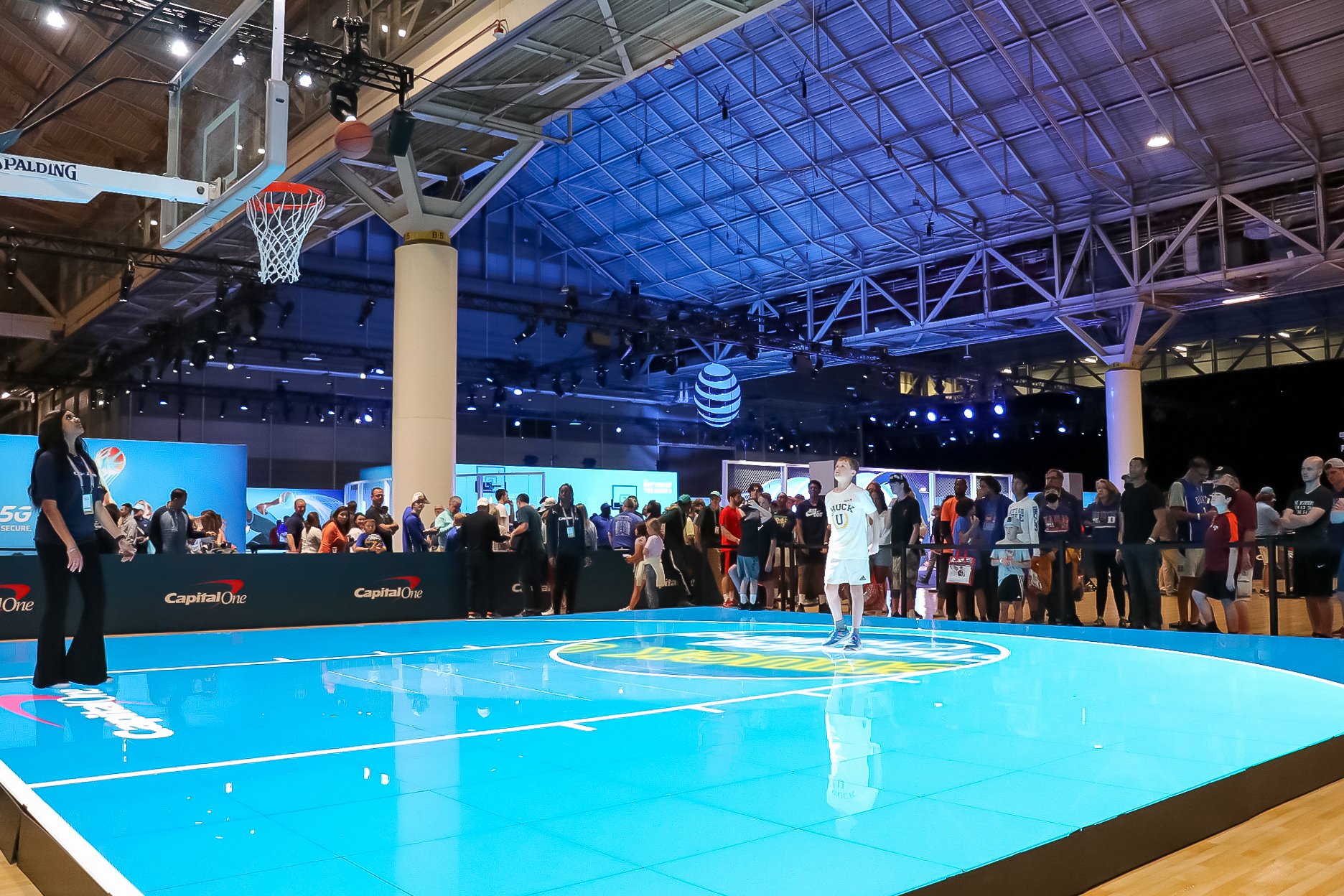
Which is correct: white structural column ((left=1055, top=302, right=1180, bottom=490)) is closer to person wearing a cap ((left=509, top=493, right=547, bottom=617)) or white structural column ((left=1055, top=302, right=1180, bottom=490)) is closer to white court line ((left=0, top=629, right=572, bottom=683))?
person wearing a cap ((left=509, top=493, right=547, bottom=617))

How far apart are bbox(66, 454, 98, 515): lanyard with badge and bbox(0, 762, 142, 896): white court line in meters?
2.64

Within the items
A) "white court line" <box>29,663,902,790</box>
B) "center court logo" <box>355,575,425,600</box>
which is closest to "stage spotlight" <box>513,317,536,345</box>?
"center court logo" <box>355,575,425,600</box>

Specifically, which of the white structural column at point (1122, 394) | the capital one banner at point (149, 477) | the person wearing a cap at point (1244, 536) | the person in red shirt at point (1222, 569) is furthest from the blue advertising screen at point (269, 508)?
the person wearing a cap at point (1244, 536)

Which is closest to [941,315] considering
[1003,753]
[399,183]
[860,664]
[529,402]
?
[529,402]

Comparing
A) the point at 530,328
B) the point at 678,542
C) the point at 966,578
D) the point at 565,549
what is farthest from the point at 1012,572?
the point at 530,328

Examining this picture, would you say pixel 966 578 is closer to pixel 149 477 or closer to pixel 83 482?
pixel 83 482

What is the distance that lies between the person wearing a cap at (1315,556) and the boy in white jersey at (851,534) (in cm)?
392

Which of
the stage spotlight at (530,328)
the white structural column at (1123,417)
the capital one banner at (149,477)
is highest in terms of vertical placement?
the stage spotlight at (530,328)

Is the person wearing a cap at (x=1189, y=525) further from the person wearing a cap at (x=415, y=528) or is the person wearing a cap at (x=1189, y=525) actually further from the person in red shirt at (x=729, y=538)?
the person wearing a cap at (x=415, y=528)

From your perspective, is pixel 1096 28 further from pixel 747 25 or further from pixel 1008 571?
pixel 1008 571

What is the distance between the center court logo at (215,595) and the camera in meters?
12.1

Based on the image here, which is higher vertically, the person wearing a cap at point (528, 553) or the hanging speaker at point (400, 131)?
the hanging speaker at point (400, 131)

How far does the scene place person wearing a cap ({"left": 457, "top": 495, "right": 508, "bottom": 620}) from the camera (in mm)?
14258

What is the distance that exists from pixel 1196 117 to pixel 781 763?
1800 centimetres
